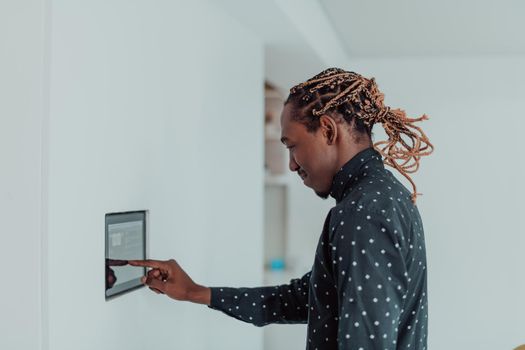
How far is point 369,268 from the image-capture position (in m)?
1.19

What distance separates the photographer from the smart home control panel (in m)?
1.44

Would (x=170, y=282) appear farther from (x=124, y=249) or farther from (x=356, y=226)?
(x=356, y=226)

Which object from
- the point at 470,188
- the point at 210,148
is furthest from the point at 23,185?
the point at 470,188

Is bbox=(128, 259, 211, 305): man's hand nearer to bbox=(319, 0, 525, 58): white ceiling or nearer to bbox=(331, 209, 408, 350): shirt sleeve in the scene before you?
bbox=(331, 209, 408, 350): shirt sleeve

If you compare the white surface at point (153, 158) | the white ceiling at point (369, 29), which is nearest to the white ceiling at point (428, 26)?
the white ceiling at point (369, 29)

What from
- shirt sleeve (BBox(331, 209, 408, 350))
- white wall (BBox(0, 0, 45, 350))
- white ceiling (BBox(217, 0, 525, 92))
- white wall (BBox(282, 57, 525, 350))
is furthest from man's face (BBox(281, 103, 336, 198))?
white wall (BBox(282, 57, 525, 350))

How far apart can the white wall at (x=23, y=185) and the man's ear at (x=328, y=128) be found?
51 cm

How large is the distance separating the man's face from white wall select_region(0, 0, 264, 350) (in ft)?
1.18

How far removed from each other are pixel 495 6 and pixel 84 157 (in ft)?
6.51

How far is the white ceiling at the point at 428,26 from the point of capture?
2.71 meters

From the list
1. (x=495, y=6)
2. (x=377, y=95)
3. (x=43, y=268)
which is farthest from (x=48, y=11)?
(x=495, y=6)

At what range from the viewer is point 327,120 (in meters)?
1.33

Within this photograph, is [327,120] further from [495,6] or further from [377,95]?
[495,6]

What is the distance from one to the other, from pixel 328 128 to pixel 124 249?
53 centimetres
